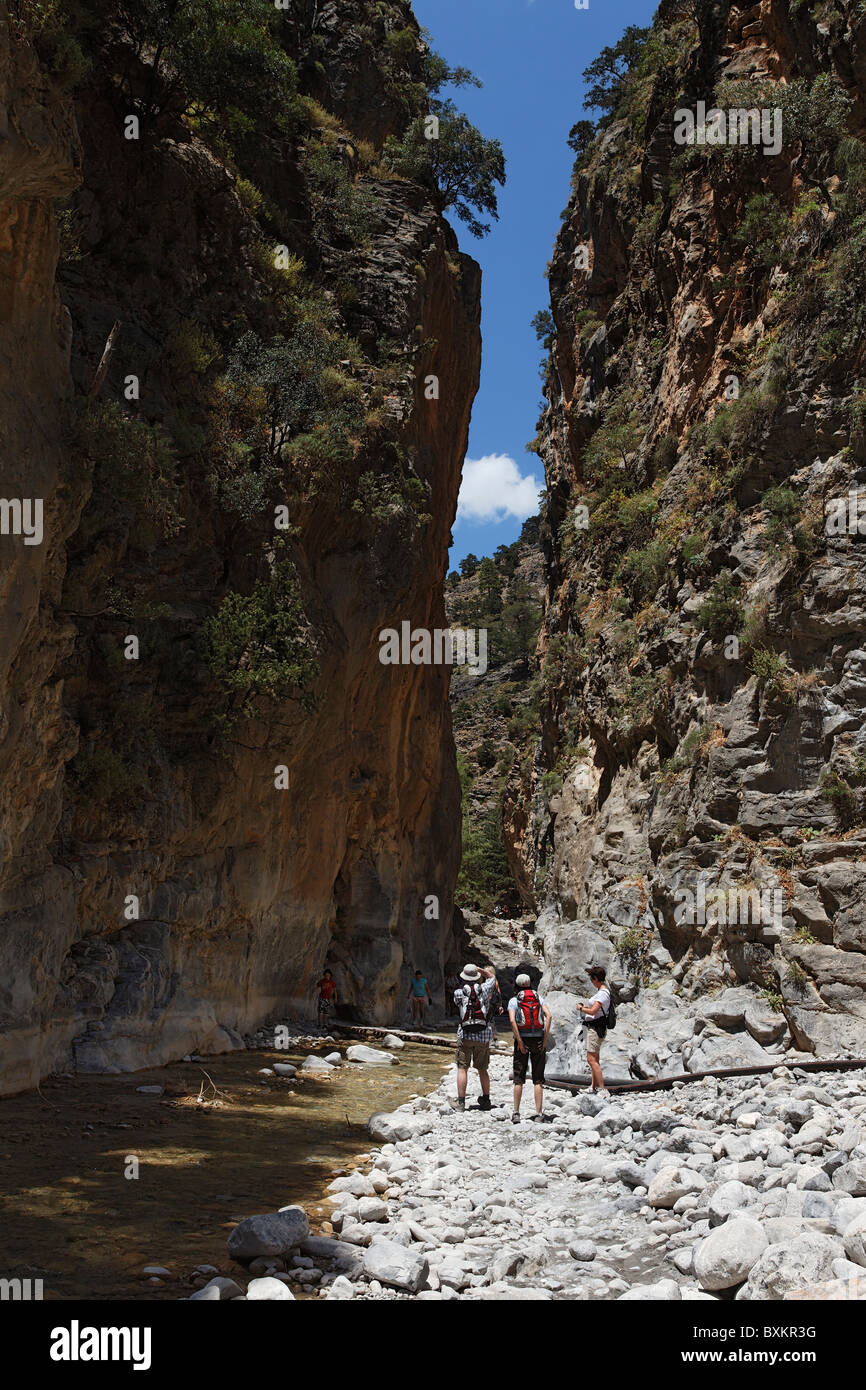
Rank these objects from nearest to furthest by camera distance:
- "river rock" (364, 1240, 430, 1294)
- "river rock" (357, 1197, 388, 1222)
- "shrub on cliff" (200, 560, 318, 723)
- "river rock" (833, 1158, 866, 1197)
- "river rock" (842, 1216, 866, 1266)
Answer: "river rock" (842, 1216, 866, 1266) → "river rock" (364, 1240, 430, 1294) → "river rock" (833, 1158, 866, 1197) → "river rock" (357, 1197, 388, 1222) → "shrub on cliff" (200, 560, 318, 723)

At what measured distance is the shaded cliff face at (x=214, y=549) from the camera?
34.6 feet

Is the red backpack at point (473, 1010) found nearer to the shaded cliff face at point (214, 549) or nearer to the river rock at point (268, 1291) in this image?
the shaded cliff face at point (214, 549)

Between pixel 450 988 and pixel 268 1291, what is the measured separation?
29541 millimetres

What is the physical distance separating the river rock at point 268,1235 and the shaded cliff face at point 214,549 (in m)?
5.48

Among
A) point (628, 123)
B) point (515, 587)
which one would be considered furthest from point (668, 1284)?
point (515, 587)

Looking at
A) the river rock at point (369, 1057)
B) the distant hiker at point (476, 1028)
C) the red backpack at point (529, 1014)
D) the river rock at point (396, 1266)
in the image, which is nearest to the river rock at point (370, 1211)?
the river rock at point (396, 1266)

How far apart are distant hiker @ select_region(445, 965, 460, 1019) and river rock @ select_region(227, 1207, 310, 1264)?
25181mm

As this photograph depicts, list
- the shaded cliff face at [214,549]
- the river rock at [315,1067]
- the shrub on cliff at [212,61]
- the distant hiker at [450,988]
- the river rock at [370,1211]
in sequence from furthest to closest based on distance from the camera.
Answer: the distant hiker at [450,988] → the shrub on cliff at [212,61] → the river rock at [315,1067] → the shaded cliff face at [214,549] → the river rock at [370,1211]

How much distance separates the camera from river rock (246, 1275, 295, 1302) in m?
4.56

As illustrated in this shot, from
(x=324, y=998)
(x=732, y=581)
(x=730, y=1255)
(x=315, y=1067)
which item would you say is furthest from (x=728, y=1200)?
(x=324, y=998)

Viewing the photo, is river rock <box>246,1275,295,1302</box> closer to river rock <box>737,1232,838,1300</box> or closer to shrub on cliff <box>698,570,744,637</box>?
river rock <box>737,1232,838,1300</box>

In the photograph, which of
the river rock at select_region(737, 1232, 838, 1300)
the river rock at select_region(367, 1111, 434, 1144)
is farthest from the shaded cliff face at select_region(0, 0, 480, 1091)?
the river rock at select_region(737, 1232, 838, 1300)

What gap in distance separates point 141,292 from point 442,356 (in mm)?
14083

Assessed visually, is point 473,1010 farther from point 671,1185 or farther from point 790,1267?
point 790,1267
